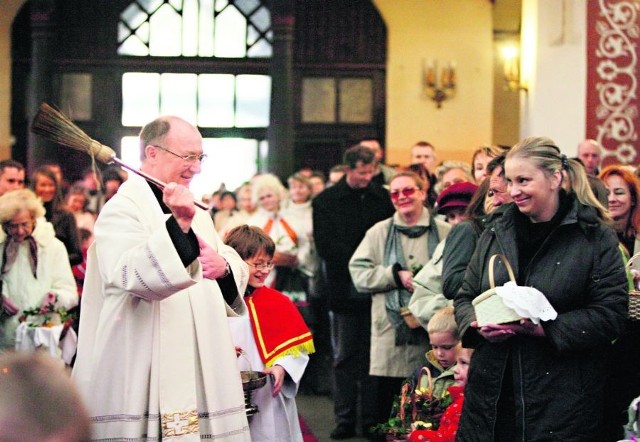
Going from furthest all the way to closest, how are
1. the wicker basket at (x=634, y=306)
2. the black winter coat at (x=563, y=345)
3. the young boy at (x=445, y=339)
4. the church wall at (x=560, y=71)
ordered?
the church wall at (x=560, y=71), the young boy at (x=445, y=339), the wicker basket at (x=634, y=306), the black winter coat at (x=563, y=345)

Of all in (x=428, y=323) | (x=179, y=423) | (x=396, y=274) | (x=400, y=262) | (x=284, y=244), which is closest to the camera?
(x=179, y=423)

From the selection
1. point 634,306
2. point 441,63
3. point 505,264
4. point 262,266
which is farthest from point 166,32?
point 505,264

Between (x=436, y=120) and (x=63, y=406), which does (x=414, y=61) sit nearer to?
(x=436, y=120)

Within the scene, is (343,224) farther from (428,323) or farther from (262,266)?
(262,266)

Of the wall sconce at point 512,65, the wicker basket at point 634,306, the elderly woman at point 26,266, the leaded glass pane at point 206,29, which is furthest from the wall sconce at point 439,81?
the wicker basket at point 634,306

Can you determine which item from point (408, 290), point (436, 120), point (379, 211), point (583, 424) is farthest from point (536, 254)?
point (436, 120)

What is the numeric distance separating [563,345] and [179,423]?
1552 mm

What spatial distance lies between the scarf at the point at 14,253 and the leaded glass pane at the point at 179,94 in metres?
10.9

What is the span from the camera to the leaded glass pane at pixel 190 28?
1981 cm

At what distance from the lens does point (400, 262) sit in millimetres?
8156

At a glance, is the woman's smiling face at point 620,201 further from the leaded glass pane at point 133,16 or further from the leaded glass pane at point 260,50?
the leaded glass pane at point 133,16

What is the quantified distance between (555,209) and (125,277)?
1.81 meters

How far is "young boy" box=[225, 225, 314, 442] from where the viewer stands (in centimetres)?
596

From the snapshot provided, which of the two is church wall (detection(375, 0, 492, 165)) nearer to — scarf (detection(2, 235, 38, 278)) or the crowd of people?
scarf (detection(2, 235, 38, 278))
